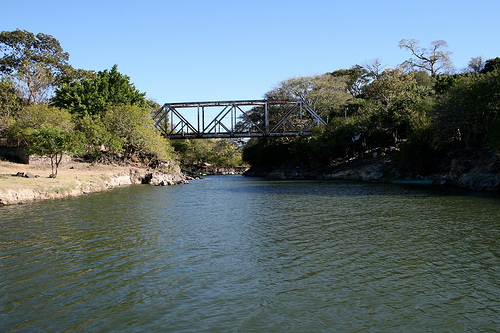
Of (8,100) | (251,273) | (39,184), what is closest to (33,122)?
(8,100)

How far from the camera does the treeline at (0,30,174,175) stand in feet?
161

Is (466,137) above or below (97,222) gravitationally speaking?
above

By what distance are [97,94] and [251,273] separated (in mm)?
57695

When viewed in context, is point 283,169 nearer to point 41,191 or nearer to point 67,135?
point 67,135

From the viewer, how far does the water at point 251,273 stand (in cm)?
874

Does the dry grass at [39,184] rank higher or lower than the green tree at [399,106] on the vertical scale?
lower

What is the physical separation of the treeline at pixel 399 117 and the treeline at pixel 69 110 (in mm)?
32325

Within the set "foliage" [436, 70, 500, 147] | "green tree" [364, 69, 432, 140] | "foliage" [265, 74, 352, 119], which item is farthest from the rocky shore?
"foliage" [265, 74, 352, 119]

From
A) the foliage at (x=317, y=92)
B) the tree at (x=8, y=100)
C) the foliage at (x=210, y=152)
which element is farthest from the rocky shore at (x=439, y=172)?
the tree at (x=8, y=100)

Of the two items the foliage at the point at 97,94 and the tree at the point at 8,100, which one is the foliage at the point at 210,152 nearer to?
the foliage at the point at 97,94

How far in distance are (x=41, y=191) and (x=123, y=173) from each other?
22363 millimetres

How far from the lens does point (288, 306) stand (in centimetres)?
949

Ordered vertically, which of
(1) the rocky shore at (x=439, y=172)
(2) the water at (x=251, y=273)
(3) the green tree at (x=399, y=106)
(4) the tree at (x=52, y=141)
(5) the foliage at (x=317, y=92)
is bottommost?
(2) the water at (x=251, y=273)

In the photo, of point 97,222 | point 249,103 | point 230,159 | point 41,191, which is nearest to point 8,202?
point 41,191
